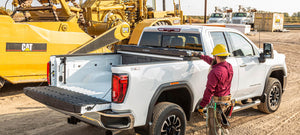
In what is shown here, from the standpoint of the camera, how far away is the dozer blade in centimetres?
891

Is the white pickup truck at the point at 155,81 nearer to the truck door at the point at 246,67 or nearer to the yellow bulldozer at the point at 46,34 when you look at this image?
the truck door at the point at 246,67

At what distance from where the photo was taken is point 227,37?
568cm

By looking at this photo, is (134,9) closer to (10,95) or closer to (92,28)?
(92,28)

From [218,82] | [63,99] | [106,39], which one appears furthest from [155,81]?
[106,39]

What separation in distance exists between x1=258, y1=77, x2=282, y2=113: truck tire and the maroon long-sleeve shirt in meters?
2.44

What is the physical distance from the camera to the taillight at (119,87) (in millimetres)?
3750

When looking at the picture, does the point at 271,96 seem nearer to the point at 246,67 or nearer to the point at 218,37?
the point at 246,67

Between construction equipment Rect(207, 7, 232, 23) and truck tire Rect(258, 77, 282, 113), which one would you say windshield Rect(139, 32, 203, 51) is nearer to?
truck tire Rect(258, 77, 282, 113)

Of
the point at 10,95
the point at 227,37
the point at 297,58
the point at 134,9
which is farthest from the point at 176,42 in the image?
the point at 297,58

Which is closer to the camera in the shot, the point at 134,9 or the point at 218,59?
the point at 218,59

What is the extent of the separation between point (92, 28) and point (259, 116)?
7.73 meters

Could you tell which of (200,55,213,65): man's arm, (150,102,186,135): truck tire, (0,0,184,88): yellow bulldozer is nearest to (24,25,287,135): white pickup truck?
(150,102,186,135): truck tire

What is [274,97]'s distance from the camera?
6719 millimetres

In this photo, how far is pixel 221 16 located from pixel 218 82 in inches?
1472
